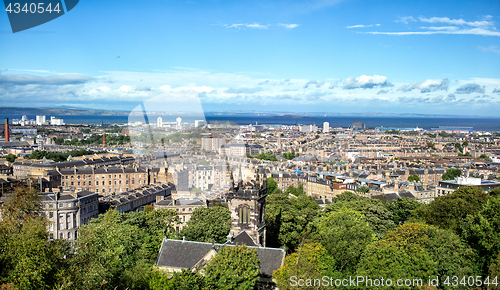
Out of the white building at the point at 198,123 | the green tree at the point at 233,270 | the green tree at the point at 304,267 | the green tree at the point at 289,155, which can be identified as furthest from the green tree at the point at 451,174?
the green tree at the point at 233,270

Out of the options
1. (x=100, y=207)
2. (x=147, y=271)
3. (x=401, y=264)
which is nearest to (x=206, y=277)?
(x=147, y=271)

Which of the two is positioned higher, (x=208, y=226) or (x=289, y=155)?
(x=208, y=226)

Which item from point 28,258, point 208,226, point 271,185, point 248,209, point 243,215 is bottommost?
point 271,185

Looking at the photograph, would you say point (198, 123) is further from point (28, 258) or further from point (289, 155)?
point (289, 155)

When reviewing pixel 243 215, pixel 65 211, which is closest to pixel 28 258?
pixel 243 215

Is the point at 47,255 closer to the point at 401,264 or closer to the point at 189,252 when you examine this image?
the point at 189,252

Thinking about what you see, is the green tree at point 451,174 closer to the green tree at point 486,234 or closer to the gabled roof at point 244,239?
the green tree at point 486,234
